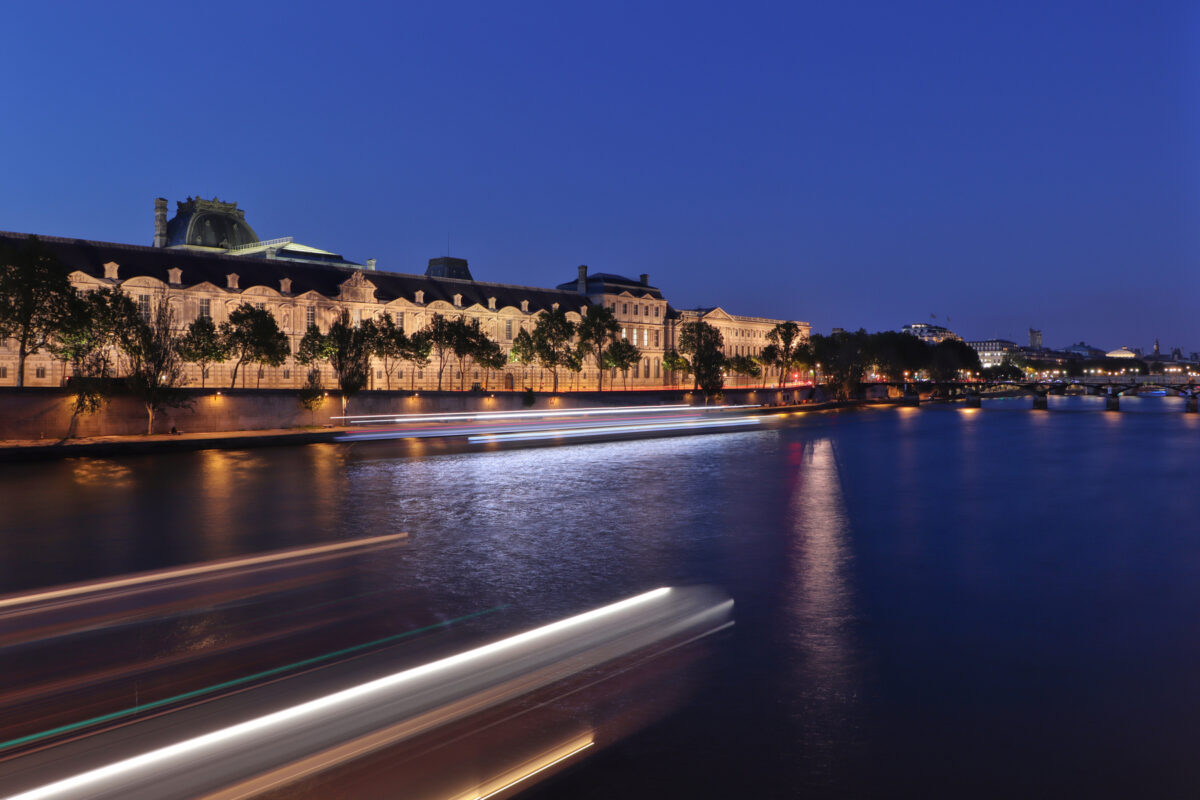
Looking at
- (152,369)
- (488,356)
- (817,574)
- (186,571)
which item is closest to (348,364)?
(152,369)

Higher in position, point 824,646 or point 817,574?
point 824,646

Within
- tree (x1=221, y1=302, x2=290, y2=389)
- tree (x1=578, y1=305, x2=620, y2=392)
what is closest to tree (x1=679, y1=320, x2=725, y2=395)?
tree (x1=578, y1=305, x2=620, y2=392)

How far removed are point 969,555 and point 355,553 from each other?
9891 millimetres

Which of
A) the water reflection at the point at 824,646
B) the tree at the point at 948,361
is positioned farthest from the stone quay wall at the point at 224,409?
the tree at the point at 948,361

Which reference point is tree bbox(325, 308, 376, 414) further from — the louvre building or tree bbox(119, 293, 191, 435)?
the louvre building

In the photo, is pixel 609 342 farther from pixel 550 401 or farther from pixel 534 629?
pixel 534 629

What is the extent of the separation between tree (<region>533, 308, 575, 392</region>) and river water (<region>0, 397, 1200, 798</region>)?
5155cm

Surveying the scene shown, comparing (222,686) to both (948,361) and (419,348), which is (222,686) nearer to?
(419,348)

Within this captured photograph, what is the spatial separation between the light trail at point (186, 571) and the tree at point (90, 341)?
29.9 meters

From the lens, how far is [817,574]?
11.5 metres

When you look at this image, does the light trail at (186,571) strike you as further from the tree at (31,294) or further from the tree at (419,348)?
the tree at (419,348)

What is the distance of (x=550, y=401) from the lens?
6550 cm

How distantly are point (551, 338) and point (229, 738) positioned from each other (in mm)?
77962

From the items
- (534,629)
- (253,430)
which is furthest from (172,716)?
(253,430)
